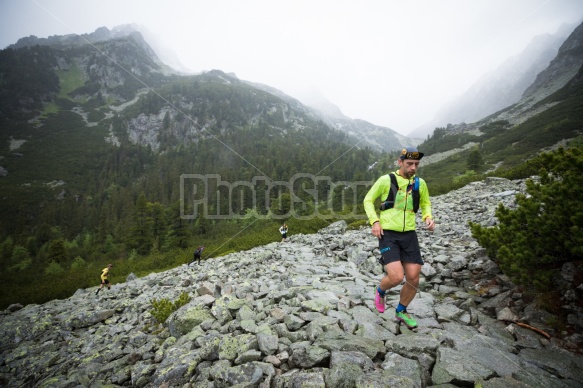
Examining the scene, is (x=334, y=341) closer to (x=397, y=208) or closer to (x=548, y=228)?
(x=397, y=208)

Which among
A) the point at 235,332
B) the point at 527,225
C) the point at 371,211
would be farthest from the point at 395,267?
Result: the point at 235,332

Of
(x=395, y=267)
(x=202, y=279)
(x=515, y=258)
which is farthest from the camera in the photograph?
(x=202, y=279)

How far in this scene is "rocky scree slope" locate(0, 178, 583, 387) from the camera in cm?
314

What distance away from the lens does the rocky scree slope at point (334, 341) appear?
3137mm

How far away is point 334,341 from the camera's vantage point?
145 inches

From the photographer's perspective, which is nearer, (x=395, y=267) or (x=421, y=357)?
(x=421, y=357)

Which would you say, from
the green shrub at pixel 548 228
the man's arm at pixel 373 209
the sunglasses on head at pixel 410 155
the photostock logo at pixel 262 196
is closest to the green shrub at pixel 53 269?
the photostock logo at pixel 262 196

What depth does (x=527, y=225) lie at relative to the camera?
4730 millimetres

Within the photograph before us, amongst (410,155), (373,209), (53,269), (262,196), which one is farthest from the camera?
(262,196)

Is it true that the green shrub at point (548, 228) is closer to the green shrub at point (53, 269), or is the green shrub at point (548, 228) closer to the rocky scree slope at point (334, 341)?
the rocky scree slope at point (334, 341)

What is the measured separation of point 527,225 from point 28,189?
12884cm

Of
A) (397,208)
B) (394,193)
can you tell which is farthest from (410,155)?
(397,208)

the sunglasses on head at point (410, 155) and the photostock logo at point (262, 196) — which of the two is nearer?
the sunglasses on head at point (410, 155)

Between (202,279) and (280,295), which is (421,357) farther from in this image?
(202,279)
